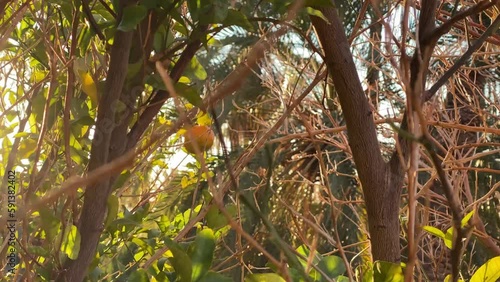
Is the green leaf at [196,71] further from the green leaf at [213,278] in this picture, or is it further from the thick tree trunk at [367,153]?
the green leaf at [213,278]

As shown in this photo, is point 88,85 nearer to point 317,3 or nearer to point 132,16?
point 132,16

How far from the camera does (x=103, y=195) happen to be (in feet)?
2.12

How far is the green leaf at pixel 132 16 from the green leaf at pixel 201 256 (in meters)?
0.19

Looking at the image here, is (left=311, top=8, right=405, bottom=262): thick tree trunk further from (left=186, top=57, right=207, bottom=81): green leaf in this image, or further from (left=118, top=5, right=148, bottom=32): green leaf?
(left=118, top=5, right=148, bottom=32): green leaf

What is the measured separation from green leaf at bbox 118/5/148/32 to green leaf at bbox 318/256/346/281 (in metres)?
0.26

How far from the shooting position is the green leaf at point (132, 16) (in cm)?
57

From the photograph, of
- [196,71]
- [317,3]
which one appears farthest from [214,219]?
[317,3]

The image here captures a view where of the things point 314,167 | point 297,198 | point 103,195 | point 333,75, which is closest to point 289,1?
point 333,75

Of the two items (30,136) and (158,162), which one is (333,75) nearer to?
(30,136)

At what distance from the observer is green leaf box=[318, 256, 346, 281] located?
0.58 meters

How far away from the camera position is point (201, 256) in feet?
1.88

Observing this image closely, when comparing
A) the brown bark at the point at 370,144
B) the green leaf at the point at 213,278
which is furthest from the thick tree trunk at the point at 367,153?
the green leaf at the point at 213,278

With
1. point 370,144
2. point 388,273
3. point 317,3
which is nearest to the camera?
point 388,273

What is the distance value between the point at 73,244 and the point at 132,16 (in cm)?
23
